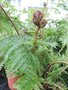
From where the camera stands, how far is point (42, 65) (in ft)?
2.13

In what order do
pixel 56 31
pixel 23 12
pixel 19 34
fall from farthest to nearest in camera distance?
1. pixel 23 12
2. pixel 56 31
3. pixel 19 34

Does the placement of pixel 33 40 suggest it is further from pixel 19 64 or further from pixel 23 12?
pixel 23 12

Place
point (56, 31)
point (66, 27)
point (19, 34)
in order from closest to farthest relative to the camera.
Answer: point (19, 34)
point (66, 27)
point (56, 31)

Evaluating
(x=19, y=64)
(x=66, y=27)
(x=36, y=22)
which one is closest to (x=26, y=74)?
(x=19, y=64)

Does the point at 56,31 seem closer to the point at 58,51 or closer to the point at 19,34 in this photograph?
the point at 58,51

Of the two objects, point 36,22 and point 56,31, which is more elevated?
point 36,22

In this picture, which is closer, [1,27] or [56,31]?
[1,27]

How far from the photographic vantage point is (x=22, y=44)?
575 mm

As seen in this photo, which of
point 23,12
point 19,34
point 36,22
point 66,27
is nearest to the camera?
point 36,22

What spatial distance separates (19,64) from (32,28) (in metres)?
0.25

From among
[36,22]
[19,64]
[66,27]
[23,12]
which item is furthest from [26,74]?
[23,12]

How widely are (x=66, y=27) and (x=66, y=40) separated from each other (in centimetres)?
9

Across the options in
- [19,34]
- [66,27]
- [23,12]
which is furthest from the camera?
[23,12]

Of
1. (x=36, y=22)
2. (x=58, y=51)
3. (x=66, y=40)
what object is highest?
(x=36, y=22)
